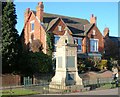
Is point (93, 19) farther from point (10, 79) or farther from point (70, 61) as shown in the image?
point (70, 61)

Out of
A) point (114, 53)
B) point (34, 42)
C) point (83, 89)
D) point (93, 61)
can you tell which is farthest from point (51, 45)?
point (83, 89)

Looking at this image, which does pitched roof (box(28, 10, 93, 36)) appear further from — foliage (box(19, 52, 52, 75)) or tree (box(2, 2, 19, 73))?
tree (box(2, 2, 19, 73))

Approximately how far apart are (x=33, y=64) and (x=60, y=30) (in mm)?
13993

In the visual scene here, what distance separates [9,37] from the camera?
109ft

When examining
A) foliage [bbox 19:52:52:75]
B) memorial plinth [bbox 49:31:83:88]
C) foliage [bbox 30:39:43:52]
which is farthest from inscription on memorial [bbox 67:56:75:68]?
foliage [bbox 30:39:43:52]

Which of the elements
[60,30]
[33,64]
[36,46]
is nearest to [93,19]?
[60,30]

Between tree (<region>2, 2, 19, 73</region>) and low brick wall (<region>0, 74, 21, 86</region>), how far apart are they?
1.41 meters

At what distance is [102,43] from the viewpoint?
55312mm

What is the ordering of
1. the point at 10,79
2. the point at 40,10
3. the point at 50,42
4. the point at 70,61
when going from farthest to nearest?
the point at 40,10 → the point at 50,42 → the point at 10,79 → the point at 70,61

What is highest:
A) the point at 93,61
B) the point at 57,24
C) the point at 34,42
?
the point at 57,24

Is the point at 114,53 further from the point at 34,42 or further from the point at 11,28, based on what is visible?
the point at 11,28

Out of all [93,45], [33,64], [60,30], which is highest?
[60,30]

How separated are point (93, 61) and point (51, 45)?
7.53m

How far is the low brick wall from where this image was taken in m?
31.8
